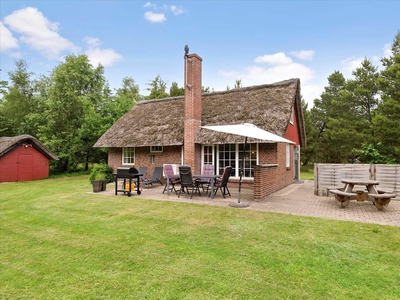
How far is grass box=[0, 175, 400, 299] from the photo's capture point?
106 inches

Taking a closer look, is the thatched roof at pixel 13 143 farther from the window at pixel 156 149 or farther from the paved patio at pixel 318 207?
the paved patio at pixel 318 207

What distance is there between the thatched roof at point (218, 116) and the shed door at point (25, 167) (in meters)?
6.92

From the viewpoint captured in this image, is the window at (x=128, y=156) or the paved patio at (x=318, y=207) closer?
the paved patio at (x=318, y=207)

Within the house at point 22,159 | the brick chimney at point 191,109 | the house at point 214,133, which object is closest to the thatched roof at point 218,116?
the house at point 214,133

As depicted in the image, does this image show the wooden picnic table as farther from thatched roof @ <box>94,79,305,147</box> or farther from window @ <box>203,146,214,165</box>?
window @ <box>203,146,214,165</box>

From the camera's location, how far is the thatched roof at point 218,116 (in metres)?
10.6

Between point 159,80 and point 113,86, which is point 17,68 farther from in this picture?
point 159,80

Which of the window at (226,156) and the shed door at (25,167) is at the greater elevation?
the window at (226,156)

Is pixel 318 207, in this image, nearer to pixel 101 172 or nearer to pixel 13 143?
pixel 101 172

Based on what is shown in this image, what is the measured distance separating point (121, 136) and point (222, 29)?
28.9 feet

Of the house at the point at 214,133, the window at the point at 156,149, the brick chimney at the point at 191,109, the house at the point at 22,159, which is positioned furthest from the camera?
the house at the point at 22,159

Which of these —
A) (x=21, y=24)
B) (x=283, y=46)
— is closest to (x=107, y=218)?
(x=283, y=46)

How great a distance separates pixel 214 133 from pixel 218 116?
145cm

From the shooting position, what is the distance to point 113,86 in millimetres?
27516
